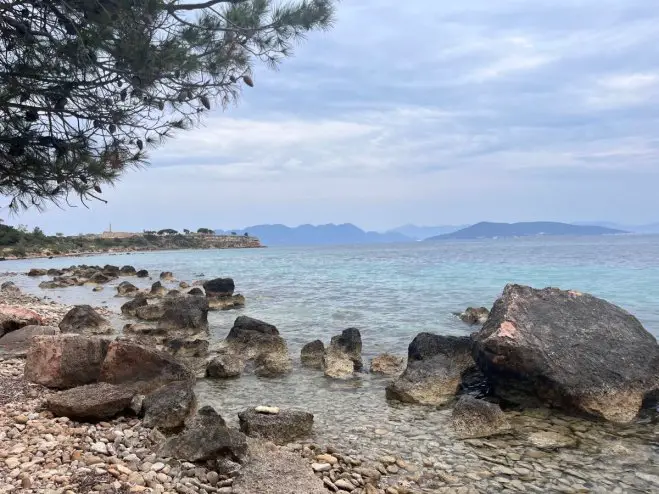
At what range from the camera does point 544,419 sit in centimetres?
718

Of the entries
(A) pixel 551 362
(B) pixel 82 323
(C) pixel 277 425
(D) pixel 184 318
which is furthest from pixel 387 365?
(B) pixel 82 323

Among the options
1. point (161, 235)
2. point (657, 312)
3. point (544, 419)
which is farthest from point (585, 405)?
point (161, 235)

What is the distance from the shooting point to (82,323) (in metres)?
13.9

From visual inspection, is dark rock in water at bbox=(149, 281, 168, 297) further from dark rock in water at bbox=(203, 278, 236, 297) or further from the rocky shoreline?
the rocky shoreline

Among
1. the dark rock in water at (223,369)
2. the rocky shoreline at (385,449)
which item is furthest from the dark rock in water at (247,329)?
the rocky shoreline at (385,449)

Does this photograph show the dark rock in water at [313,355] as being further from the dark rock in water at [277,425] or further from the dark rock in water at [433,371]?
the dark rock in water at [277,425]

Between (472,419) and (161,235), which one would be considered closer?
(472,419)

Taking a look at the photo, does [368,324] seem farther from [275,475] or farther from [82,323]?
[275,475]

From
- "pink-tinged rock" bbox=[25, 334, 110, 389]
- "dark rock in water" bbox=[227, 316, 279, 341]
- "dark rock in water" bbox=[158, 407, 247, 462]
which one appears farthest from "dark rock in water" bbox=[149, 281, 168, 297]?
"dark rock in water" bbox=[158, 407, 247, 462]

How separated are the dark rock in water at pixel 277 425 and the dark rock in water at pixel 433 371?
2.15 m

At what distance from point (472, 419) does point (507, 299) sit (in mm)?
2765

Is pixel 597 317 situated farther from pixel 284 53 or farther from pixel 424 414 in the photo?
pixel 284 53

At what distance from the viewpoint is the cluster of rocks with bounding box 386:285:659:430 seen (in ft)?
23.9

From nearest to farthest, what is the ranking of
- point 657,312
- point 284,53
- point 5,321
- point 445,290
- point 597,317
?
point 284,53 → point 597,317 → point 5,321 → point 657,312 → point 445,290
